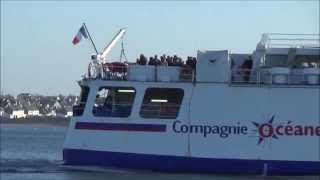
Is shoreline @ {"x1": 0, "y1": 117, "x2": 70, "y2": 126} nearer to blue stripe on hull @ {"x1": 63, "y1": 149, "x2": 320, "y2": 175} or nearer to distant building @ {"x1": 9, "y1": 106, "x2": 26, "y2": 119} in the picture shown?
distant building @ {"x1": 9, "y1": 106, "x2": 26, "y2": 119}

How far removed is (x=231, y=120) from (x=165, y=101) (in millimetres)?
2365

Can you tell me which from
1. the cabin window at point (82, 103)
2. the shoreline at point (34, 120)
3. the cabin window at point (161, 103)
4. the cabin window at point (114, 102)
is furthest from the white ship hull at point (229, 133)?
the shoreline at point (34, 120)

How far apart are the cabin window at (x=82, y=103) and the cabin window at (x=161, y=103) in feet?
7.03

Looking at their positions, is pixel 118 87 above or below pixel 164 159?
above

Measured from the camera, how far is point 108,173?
30484mm

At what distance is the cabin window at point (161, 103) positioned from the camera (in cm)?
3056

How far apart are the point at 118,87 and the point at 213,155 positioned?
13.4 feet

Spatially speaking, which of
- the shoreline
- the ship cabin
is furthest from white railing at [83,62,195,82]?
the shoreline

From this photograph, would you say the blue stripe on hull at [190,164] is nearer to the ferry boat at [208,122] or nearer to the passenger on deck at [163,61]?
the ferry boat at [208,122]

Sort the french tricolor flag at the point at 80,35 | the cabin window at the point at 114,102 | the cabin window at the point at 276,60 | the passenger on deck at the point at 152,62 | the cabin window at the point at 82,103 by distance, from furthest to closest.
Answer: the french tricolor flag at the point at 80,35 < the cabin window at the point at 276,60 < the passenger on deck at the point at 152,62 < the cabin window at the point at 82,103 < the cabin window at the point at 114,102

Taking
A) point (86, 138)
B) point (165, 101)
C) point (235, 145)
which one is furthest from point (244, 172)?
point (86, 138)

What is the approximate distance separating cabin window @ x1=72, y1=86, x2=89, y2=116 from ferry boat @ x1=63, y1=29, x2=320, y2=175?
10 cm

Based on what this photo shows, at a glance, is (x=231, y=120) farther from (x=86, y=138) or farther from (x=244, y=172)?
(x=86, y=138)

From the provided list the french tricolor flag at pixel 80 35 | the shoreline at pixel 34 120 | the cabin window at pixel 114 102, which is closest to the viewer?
the cabin window at pixel 114 102
